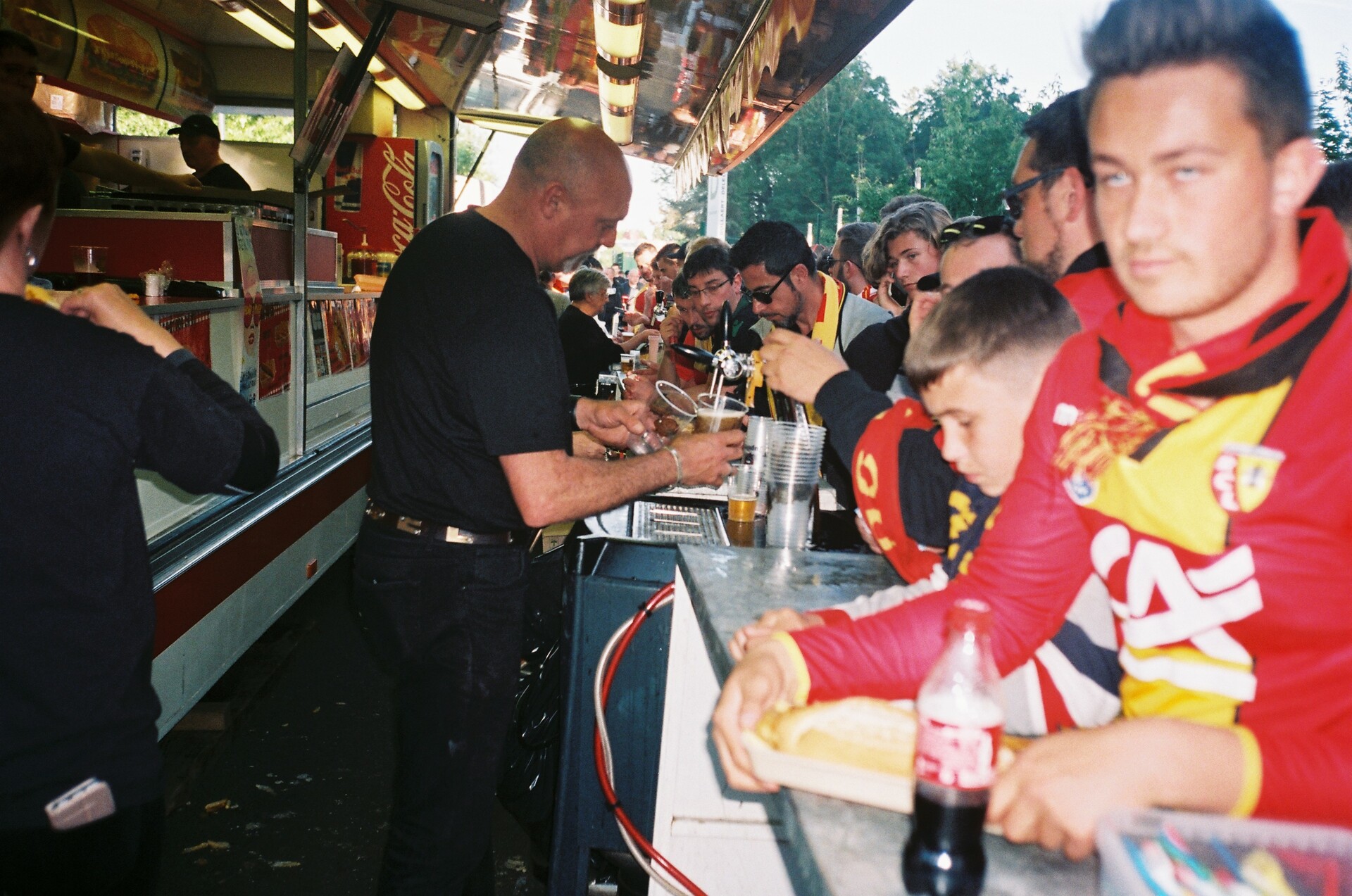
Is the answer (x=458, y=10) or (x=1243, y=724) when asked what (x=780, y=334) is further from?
(x=458, y=10)

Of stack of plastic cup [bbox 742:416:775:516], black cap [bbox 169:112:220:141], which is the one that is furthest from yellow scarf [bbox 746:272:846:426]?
black cap [bbox 169:112:220:141]

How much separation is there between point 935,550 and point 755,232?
9.34ft

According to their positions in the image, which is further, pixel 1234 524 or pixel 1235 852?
pixel 1234 524

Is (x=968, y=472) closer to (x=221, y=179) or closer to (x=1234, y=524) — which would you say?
(x=1234, y=524)

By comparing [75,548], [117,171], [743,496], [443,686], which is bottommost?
[443,686]

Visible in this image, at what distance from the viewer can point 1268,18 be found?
3.52 feet

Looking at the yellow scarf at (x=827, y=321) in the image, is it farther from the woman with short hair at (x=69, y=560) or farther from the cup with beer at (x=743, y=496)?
the woman with short hair at (x=69, y=560)

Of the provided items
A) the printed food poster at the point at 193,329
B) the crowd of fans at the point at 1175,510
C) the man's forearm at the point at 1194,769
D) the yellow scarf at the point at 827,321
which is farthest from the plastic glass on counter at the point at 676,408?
the man's forearm at the point at 1194,769

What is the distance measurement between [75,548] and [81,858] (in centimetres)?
51

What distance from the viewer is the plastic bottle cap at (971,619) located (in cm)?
104

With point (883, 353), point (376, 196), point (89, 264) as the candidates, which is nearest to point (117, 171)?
point (89, 264)

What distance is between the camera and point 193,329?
12.4 ft

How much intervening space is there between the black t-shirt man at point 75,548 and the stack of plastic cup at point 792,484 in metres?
1.44

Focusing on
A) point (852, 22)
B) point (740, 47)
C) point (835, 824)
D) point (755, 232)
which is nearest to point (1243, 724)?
Answer: point (835, 824)
